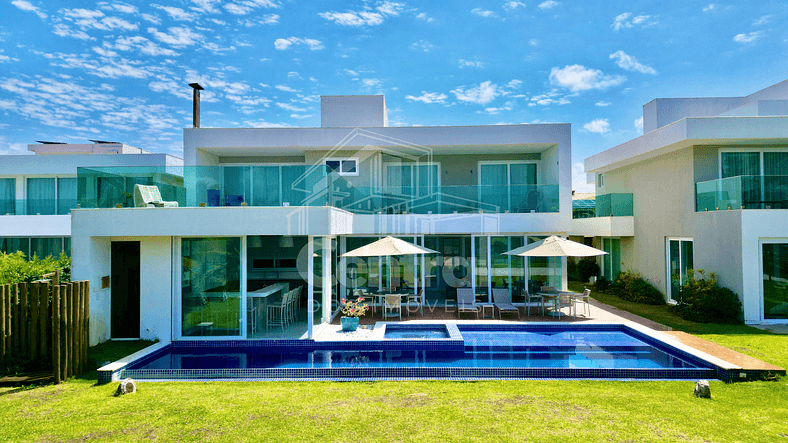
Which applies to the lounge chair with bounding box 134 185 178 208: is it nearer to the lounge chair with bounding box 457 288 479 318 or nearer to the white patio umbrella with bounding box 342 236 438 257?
the white patio umbrella with bounding box 342 236 438 257

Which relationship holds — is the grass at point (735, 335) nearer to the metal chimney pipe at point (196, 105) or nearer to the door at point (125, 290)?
the door at point (125, 290)

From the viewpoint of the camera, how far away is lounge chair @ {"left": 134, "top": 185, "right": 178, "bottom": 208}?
10.7 meters

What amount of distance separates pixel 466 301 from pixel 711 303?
7128 mm

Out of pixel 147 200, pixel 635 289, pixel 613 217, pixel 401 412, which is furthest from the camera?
pixel 613 217

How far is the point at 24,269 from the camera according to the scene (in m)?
10.6

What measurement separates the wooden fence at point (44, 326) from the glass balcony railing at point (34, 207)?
13389mm

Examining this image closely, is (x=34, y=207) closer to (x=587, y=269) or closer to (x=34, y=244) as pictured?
(x=34, y=244)

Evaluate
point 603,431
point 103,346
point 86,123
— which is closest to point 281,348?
point 103,346

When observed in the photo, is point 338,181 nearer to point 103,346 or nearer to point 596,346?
point 103,346

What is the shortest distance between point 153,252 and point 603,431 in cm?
1045

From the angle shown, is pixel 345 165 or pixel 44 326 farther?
pixel 345 165

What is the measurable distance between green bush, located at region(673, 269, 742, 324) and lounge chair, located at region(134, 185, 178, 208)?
14.9 m

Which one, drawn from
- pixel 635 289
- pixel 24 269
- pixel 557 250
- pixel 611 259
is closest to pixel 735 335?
pixel 557 250

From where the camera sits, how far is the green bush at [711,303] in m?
12.6
